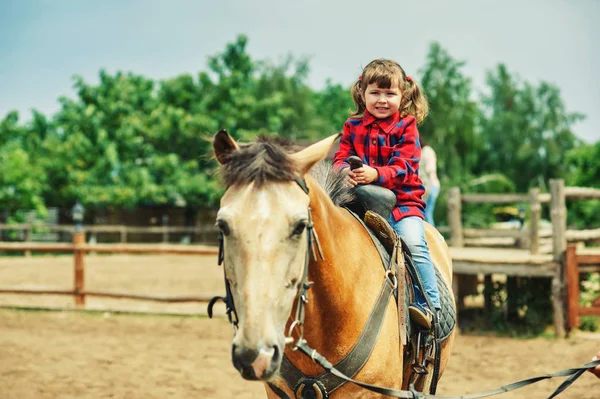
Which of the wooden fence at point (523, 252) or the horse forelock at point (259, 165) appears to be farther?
the wooden fence at point (523, 252)

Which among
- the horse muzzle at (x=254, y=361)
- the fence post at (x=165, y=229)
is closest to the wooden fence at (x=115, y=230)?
the fence post at (x=165, y=229)

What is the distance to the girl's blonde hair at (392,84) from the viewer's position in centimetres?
284

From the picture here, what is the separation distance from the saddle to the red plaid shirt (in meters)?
0.08

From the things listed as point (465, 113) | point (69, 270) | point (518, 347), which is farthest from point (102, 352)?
point (465, 113)

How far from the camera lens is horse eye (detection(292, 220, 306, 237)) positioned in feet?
6.12

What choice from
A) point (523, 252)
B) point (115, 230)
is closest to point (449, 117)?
point (115, 230)

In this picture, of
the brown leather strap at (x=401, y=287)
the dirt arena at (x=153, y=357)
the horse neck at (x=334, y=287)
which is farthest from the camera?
the dirt arena at (x=153, y=357)

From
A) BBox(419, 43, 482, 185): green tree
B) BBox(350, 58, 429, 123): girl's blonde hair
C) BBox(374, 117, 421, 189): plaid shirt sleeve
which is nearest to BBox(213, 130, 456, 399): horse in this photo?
BBox(374, 117, 421, 189): plaid shirt sleeve

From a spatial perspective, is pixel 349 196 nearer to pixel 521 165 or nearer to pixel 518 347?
pixel 518 347

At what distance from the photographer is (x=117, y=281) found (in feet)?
46.9

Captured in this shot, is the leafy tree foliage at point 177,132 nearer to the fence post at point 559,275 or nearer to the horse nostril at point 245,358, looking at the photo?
the fence post at point 559,275

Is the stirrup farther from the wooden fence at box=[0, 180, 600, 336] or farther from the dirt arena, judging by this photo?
the wooden fence at box=[0, 180, 600, 336]

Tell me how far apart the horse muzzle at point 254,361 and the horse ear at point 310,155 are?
→ 2.07 feet

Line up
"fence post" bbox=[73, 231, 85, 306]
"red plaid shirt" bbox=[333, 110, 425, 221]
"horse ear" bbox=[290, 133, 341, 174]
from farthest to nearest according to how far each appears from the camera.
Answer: "fence post" bbox=[73, 231, 85, 306] → "red plaid shirt" bbox=[333, 110, 425, 221] → "horse ear" bbox=[290, 133, 341, 174]
